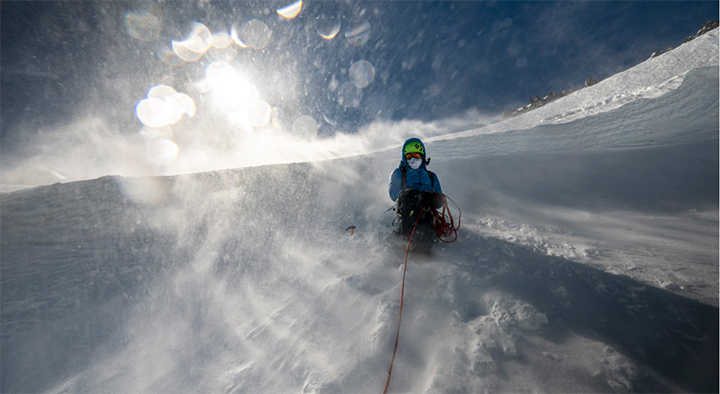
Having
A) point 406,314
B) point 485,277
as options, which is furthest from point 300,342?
point 485,277

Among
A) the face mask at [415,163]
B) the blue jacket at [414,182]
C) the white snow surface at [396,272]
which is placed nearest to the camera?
the white snow surface at [396,272]

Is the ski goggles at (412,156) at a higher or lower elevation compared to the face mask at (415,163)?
higher

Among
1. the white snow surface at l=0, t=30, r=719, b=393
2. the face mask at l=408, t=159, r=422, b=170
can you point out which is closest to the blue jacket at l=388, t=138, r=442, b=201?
the face mask at l=408, t=159, r=422, b=170

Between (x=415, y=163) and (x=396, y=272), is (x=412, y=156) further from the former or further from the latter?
(x=396, y=272)

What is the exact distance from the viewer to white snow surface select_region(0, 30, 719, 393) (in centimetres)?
198

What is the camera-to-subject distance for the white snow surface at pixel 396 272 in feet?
6.49

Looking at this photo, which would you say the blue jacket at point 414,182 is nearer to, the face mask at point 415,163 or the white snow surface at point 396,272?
the face mask at point 415,163

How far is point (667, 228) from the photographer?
384 centimetres

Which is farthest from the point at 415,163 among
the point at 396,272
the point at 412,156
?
the point at 396,272

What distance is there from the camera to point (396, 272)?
3.47 m

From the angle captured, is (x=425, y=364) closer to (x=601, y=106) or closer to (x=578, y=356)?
(x=578, y=356)

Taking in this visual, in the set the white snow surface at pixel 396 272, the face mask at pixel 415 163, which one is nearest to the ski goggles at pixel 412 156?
→ the face mask at pixel 415 163

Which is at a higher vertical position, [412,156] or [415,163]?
[412,156]

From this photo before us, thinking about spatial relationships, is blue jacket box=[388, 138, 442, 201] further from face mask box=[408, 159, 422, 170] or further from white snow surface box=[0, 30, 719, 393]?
white snow surface box=[0, 30, 719, 393]
